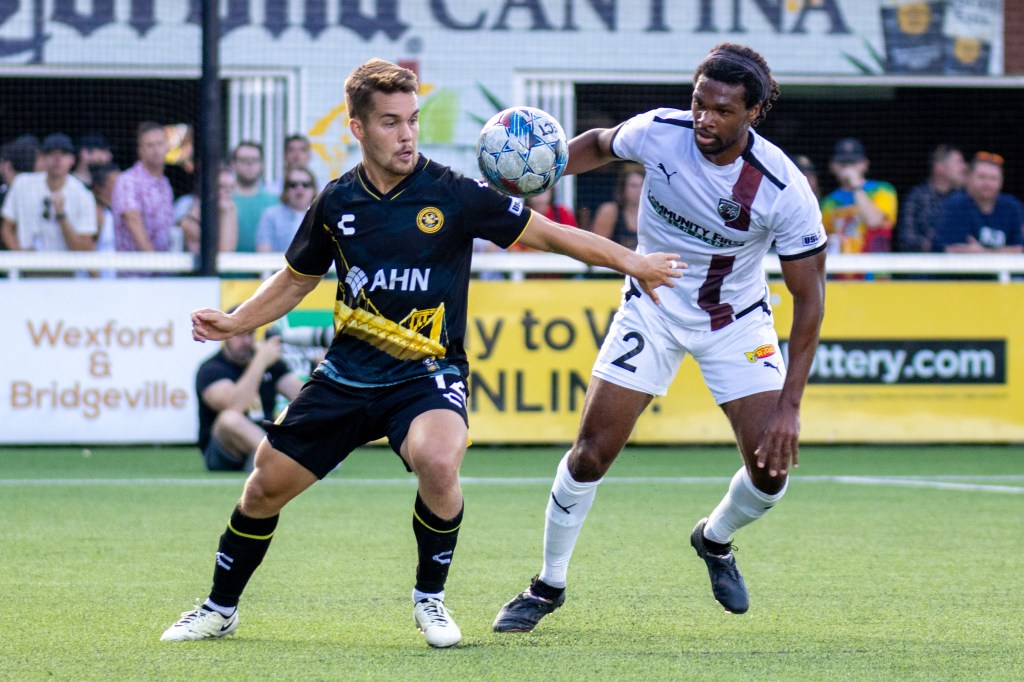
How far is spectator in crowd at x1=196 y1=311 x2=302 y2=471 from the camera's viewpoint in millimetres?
10484

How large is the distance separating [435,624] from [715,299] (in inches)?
69.2

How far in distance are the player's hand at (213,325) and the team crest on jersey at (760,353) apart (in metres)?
2.00

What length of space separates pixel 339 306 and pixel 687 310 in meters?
1.49

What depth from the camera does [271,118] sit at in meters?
14.0

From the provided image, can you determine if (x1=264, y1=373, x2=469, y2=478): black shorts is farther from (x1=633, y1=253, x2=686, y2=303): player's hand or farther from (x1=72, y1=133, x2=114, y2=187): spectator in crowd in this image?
(x1=72, y1=133, x2=114, y2=187): spectator in crowd

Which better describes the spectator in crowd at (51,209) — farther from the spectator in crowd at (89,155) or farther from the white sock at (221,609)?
the white sock at (221,609)

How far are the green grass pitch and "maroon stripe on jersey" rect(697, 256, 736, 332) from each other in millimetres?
1114

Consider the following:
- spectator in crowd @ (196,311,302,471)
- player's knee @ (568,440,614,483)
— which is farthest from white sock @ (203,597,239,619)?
spectator in crowd @ (196,311,302,471)

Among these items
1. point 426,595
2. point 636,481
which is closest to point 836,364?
point 636,481

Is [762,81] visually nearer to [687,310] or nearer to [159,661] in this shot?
[687,310]

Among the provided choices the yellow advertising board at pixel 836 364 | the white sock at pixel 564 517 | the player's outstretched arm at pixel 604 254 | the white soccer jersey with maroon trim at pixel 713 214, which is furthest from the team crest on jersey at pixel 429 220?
the yellow advertising board at pixel 836 364

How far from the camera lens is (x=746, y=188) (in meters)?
5.67

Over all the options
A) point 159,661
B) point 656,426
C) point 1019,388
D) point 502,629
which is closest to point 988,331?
point 1019,388

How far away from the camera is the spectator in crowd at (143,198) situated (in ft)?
40.5
